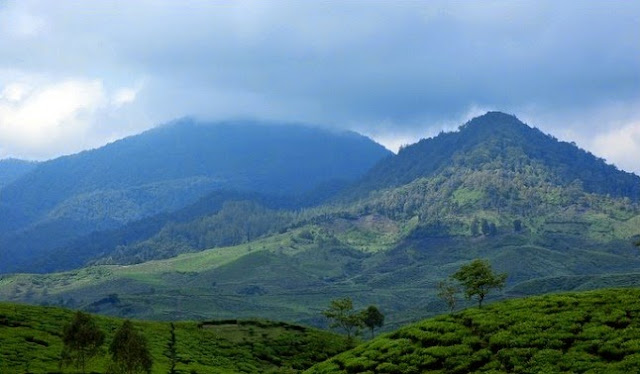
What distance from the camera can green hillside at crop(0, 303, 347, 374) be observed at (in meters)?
101

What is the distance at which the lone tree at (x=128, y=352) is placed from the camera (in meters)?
80.7

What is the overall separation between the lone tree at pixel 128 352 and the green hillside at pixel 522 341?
3080 centimetres

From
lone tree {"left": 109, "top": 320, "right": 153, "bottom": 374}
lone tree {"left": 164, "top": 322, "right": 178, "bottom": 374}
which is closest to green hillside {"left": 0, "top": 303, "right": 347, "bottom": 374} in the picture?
lone tree {"left": 164, "top": 322, "right": 178, "bottom": 374}

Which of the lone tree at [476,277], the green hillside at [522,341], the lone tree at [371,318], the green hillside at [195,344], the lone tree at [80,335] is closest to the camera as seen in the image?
the green hillside at [522,341]

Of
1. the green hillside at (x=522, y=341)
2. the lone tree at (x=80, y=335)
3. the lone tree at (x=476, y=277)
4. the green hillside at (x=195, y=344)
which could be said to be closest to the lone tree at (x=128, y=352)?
the lone tree at (x=80, y=335)

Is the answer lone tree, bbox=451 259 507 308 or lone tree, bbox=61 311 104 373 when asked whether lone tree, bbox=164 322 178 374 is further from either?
lone tree, bbox=451 259 507 308

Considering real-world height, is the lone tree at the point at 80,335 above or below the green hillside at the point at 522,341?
above

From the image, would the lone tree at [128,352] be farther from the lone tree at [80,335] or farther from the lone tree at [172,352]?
the lone tree at [172,352]

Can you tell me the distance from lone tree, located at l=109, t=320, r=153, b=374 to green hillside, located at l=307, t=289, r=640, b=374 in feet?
101

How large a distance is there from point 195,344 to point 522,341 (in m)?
98.7

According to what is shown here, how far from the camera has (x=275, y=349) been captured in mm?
143375

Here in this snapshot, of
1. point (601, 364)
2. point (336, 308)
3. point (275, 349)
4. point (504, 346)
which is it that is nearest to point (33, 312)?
point (275, 349)

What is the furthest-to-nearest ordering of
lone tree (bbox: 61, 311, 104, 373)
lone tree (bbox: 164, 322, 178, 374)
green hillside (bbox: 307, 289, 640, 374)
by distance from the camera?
lone tree (bbox: 164, 322, 178, 374), lone tree (bbox: 61, 311, 104, 373), green hillside (bbox: 307, 289, 640, 374)

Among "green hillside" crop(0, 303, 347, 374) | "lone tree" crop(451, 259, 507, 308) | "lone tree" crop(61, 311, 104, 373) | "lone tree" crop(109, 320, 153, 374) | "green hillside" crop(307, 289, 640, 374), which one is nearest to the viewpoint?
"green hillside" crop(307, 289, 640, 374)
